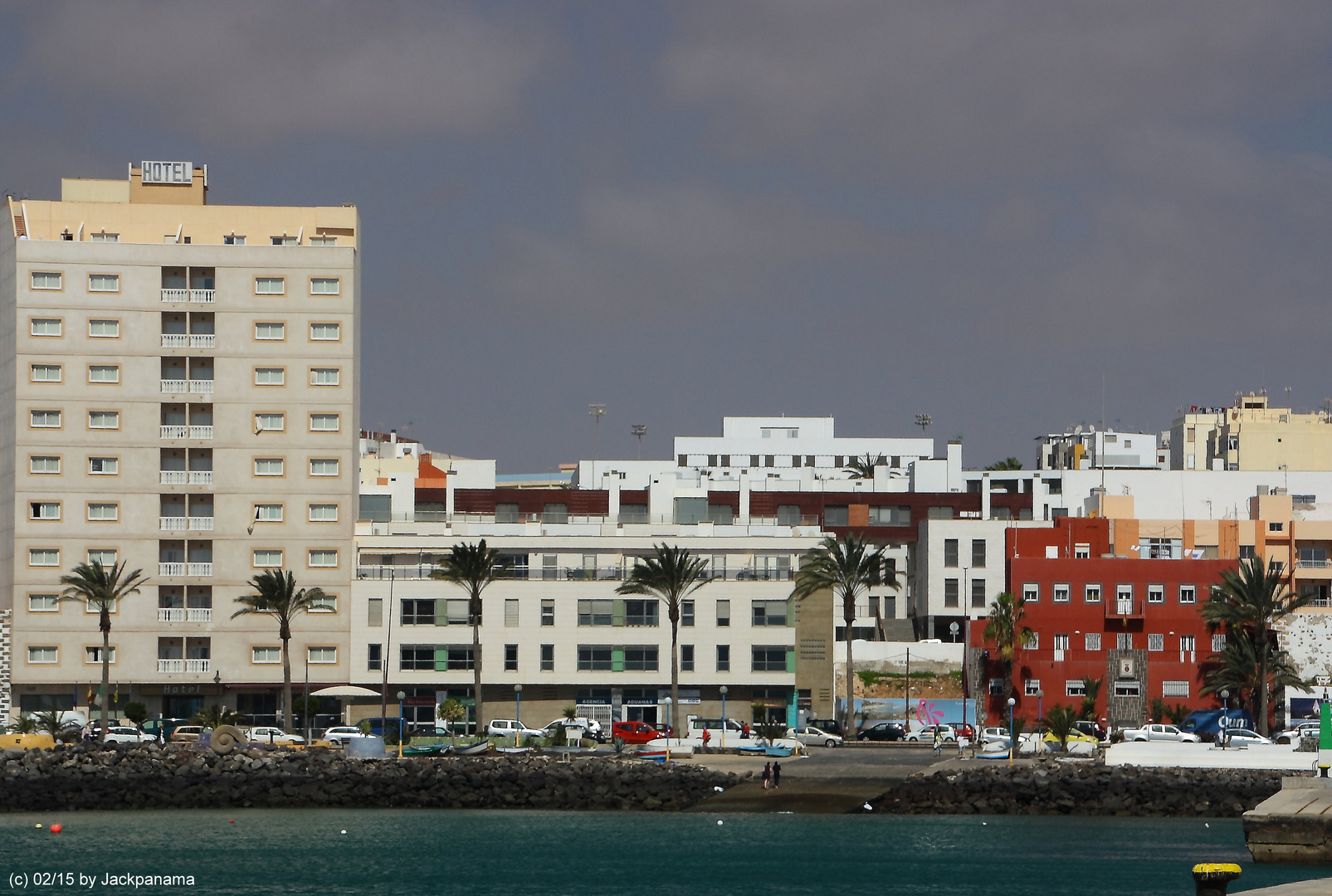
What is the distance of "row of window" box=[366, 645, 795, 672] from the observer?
11794cm

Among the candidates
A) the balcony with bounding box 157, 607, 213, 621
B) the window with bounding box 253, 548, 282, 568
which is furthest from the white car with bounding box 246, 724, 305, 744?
the window with bounding box 253, 548, 282, 568

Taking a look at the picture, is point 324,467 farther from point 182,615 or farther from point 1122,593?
point 1122,593

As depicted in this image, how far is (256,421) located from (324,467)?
5.01 meters

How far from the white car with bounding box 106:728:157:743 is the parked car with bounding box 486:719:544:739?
1861cm

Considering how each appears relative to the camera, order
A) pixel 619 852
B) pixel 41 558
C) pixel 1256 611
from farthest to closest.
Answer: pixel 41 558 → pixel 1256 611 → pixel 619 852

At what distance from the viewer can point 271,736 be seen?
106 metres

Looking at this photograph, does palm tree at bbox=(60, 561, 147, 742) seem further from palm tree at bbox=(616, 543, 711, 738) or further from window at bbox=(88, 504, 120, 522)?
palm tree at bbox=(616, 543, 711, 738)

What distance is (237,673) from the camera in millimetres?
118750

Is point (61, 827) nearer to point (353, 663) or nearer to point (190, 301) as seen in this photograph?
point (353, 663)

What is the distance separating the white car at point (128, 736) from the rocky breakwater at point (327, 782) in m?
9.08

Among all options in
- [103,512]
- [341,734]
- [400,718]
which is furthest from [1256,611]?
[103,512]

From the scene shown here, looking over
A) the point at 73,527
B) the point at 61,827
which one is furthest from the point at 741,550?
the point at 61,827

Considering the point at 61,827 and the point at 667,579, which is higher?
the point at 667,579

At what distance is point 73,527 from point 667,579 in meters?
37.1
